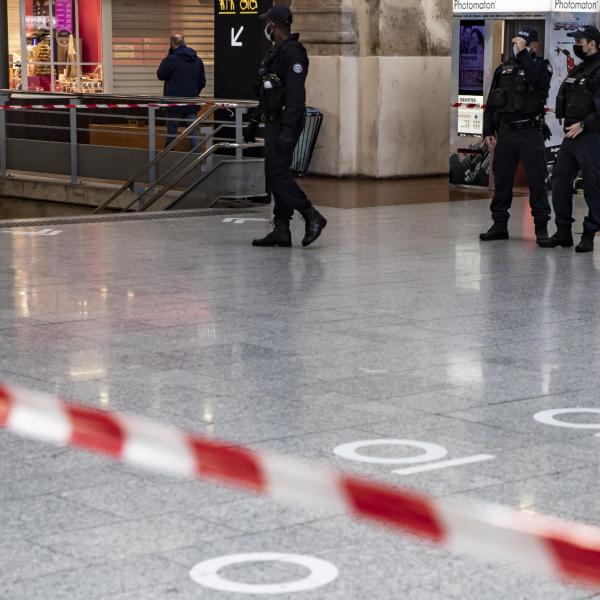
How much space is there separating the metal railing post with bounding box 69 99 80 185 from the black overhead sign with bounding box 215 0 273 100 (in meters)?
1.73

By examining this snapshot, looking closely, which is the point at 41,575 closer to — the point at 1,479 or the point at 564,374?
the point at 1,479

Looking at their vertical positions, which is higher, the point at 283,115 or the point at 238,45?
the point at 238,45

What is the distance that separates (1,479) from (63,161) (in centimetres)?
1358

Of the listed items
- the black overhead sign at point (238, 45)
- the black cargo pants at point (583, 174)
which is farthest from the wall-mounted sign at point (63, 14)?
the black cargo pants at point (583, 174)

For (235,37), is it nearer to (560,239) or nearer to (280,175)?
(280,175)

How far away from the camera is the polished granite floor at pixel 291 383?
4016mm

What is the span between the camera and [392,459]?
5121mm

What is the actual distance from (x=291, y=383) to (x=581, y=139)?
17.3 ft

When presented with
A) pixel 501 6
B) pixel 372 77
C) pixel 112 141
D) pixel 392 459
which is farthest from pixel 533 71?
pixel 112 141

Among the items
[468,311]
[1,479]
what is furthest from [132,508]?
[468,311]

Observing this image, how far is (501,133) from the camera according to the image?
11438 millimetres

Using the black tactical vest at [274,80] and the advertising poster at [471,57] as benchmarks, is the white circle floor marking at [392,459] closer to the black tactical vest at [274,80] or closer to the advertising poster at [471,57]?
the black tactical vest at [274,80]

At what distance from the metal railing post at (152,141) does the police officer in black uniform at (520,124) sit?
17.7ft

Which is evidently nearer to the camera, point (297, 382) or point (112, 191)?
point (297, 382)
